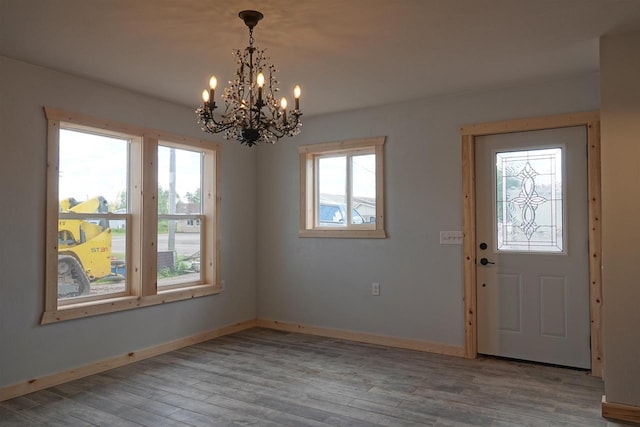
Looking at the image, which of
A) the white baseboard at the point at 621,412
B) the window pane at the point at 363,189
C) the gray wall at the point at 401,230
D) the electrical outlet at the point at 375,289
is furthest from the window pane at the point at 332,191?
the white baseboard at the point at 621,412

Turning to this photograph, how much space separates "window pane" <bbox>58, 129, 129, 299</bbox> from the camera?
3.76 meters

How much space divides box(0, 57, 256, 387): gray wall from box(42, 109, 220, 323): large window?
0.29 feet

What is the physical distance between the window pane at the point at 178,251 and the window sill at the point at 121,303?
0.15 m

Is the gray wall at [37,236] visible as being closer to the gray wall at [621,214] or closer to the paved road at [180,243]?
the paved road at [180,243]

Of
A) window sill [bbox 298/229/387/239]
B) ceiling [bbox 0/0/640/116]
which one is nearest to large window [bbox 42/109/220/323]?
ceiling [bbox 0/0/640/116]

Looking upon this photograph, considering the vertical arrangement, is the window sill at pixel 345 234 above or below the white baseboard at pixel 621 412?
above

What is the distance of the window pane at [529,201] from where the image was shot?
12.8 ft

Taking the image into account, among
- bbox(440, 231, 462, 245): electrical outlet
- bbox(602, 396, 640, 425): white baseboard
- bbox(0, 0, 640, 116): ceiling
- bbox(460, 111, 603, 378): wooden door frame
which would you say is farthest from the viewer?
Result: bbox(440, 231, 462, 245): electrical outlet

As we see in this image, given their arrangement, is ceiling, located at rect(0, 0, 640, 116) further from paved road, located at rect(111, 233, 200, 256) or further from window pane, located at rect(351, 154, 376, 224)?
paved road, located at rect(111, 233, 200, 256)

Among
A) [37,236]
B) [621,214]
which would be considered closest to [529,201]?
[621,214]

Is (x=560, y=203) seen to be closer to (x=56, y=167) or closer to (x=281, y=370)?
(x=281, y=370)

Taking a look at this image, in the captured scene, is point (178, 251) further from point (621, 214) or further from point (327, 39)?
point (621, 214)

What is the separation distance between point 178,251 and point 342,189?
193 cm

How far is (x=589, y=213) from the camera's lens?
3732mm
